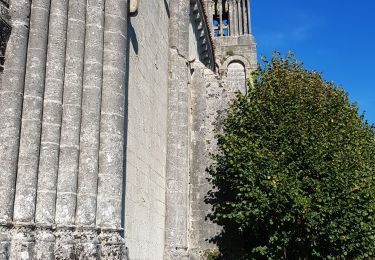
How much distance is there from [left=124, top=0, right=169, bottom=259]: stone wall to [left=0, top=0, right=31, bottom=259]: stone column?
2.61 m

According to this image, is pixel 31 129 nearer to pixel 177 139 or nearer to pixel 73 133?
pixel 73 133

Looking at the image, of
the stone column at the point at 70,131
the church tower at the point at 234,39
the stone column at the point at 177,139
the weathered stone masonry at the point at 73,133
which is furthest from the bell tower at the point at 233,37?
Answer: the stone column at the point at 70,131

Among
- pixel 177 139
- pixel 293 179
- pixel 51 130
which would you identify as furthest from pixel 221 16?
pixel 51 130

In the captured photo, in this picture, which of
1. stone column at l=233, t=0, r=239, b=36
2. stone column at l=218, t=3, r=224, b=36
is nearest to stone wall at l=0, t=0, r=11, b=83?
stone column at l=233, t=0, r=239, b=36

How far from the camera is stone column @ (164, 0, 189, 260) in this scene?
32.5ft

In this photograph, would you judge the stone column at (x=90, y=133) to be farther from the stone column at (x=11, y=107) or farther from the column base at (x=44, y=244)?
the stone column at (x=11, y=107)

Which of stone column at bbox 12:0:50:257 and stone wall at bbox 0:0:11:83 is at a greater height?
stone wall at bbox 0:0:11:83

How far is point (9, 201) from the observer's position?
202 inches

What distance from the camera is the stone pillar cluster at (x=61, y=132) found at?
17.2ft

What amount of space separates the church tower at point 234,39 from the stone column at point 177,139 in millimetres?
10221

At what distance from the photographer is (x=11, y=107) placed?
5434 millimetres

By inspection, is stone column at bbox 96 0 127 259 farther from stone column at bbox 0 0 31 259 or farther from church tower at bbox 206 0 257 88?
church tower at bbox 206 0 257 88

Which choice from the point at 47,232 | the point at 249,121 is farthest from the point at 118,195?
the point at 249,121

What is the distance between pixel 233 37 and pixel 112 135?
1852cm
